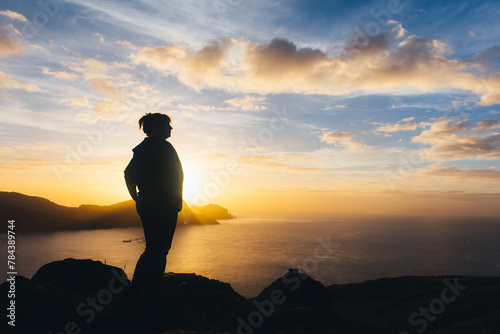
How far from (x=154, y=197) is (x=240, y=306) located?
337 centimetres

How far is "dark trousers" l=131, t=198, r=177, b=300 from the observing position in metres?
4.32

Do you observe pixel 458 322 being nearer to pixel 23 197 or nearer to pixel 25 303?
pixel 25 303

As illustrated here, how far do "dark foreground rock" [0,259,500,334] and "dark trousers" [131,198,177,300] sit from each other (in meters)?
0.57

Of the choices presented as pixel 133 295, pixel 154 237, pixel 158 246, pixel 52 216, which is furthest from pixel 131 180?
pixel 52 216

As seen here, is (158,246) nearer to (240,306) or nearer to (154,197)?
(154,197)

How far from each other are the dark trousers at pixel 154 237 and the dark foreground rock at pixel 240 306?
1.88 ft

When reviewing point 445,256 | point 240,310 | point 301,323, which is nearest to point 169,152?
point 301,323

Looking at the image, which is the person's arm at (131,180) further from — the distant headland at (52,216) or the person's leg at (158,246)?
the distant headland at (52,216)

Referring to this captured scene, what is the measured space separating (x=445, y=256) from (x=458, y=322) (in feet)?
256

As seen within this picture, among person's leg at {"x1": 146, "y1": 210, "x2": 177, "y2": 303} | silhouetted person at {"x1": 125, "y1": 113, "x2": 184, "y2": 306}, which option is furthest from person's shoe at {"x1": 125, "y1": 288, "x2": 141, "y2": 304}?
person's leg at {"x1": 146, "y1": 210, "x2": 177, "y2": 303}

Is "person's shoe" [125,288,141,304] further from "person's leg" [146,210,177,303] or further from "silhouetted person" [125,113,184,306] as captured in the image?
"person's leg" [146,210,177,303]

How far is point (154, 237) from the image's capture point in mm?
4355

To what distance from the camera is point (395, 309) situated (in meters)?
7.68

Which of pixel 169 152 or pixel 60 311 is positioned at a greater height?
pixel 169 152
